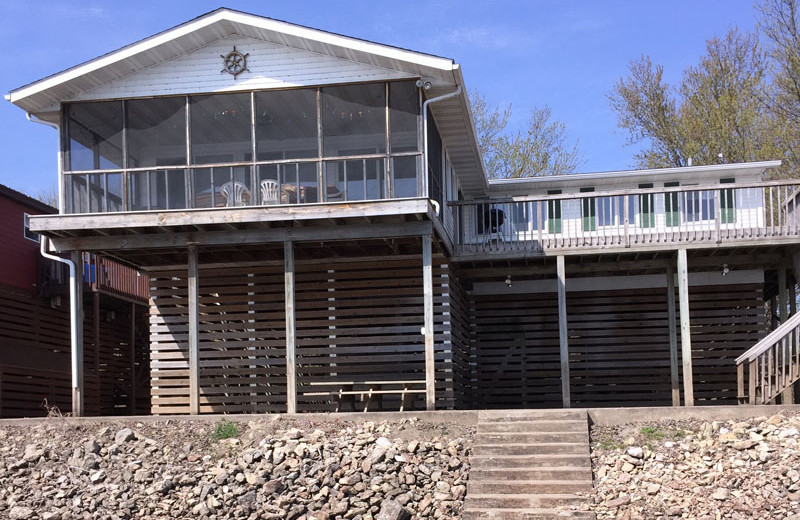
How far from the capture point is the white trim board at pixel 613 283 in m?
21.2

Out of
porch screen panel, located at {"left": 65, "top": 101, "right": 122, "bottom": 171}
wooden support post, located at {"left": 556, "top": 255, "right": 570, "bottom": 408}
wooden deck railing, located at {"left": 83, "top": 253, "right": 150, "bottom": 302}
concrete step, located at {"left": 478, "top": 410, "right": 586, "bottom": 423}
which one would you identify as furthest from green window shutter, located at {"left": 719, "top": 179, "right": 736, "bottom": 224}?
wooden deck railing, located at {"left": 83, "top": 253, "right": 150, "bottom": 302}

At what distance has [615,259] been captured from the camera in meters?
20.1

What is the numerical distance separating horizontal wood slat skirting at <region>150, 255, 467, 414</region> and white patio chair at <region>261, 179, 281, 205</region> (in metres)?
2.58

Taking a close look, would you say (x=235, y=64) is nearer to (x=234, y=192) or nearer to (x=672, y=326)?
(x=234, y=192)

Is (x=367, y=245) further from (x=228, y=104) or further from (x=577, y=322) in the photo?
(x=577, y=322)

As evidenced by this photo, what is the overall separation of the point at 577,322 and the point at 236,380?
746 cm

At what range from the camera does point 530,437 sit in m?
14.4

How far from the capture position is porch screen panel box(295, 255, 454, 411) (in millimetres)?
18859

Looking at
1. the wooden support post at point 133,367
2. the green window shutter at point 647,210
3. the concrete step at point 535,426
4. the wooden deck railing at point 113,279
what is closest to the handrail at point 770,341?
the concrete step at point 535,426

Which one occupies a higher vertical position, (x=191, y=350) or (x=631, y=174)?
(x=631, y=174)

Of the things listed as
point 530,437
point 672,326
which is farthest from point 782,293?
point 530,437

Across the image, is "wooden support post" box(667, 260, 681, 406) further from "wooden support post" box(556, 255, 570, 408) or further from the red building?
the red building

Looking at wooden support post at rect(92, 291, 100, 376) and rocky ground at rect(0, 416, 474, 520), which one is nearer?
rocky ground at rect(0, 416, 474, 520)

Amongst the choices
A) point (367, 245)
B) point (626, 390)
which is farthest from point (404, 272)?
point (626, 390)
